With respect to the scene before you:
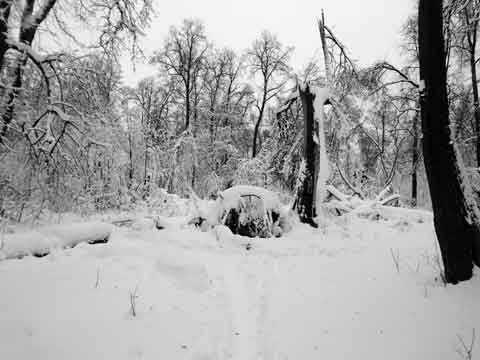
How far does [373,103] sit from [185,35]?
517 inches

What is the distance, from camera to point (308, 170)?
22.6 ft

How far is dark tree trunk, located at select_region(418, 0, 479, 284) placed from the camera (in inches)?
106

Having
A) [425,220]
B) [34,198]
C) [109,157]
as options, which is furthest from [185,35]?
[425,220]

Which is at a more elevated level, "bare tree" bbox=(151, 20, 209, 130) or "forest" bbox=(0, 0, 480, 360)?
"bare tree" bbox=(151, 20, 209, 130)

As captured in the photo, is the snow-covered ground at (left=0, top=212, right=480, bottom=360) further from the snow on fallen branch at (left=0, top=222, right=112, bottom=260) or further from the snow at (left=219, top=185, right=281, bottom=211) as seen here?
the snow at (left=219, top=185, right=281, bottom=211)

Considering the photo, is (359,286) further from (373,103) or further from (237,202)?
(373,103)

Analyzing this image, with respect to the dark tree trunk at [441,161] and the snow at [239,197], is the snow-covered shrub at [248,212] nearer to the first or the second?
the snow at [239,197]

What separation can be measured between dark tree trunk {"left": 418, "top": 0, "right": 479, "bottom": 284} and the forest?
15 mm

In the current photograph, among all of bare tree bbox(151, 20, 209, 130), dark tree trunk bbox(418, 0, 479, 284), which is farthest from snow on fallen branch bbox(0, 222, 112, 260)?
bare tree bbox(151, 20, 209, 130)

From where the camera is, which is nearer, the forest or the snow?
the forest

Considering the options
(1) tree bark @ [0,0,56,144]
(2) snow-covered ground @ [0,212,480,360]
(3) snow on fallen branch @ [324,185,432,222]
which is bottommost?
(2) snow-covered ground @ [0,212,480,360]

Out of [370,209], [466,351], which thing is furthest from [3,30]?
[370,209]

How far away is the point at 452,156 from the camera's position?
9.25ft

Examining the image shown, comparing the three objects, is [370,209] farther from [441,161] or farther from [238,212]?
[441,161]
